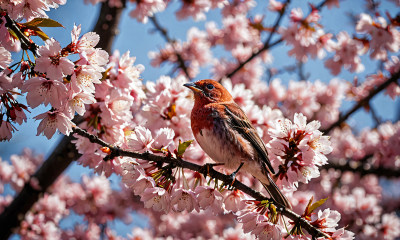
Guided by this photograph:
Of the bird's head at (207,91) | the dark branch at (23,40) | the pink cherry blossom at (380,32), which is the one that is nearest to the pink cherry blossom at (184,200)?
the bird's head at (207,91)

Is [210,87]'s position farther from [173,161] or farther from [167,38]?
[167,38]

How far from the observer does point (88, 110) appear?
2.16 m

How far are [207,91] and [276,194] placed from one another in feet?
2.80

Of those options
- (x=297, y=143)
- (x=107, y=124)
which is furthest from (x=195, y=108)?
(x=297, y=143)

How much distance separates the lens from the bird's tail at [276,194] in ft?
6.28

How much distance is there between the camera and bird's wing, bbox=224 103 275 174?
6.53 ft

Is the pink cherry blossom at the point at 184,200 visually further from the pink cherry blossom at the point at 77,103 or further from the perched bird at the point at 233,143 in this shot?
the pink cherry blossom at the point at 77,103

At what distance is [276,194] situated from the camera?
6.40 ft

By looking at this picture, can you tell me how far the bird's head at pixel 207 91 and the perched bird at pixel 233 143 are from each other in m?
0.13

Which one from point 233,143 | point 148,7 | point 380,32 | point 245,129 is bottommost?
point 233,143

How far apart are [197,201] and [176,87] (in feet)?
3.36

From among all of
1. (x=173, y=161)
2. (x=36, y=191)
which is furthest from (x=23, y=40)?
(x=36, y=191)

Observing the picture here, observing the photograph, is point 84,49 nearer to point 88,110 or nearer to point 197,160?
point 88,110

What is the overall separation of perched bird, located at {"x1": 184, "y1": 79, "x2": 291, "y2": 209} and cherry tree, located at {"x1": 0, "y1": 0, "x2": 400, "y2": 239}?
84 millimetres
